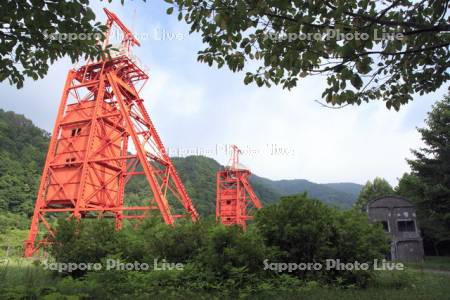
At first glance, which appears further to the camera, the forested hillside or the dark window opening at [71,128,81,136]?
the forested hillside

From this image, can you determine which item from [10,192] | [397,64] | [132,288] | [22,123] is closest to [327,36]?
[397,64]

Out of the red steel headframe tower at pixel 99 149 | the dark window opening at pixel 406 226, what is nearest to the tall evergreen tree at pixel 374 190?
the dark window opening at pixel 406 226

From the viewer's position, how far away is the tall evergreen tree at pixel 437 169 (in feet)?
74.5

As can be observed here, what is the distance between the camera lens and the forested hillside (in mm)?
46094

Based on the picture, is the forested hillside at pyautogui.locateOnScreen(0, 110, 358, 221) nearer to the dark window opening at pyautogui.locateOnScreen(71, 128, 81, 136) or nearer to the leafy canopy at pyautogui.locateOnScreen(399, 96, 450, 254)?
the leafy canopy at pyautogui.locateOnScreen(399, 96, 450, 254)

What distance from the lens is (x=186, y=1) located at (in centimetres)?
461

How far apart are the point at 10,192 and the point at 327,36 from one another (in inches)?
2097

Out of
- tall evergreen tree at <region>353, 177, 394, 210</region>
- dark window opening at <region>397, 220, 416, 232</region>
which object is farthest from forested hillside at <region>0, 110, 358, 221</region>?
tall evergreen tree at <region>353, 177, 394, 210</region>

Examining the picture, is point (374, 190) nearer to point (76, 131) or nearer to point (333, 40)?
point (76, 131)

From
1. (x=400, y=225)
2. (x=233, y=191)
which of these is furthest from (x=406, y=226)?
(x=233, y=191)

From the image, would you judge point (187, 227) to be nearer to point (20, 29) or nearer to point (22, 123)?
point (20, 29)

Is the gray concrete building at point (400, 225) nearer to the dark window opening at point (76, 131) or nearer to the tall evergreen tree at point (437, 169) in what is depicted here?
the tall evergreen tree at point (437, 169)

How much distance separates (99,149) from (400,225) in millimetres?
24222

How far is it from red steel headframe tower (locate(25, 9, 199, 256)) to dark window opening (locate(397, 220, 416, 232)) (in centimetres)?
1797
